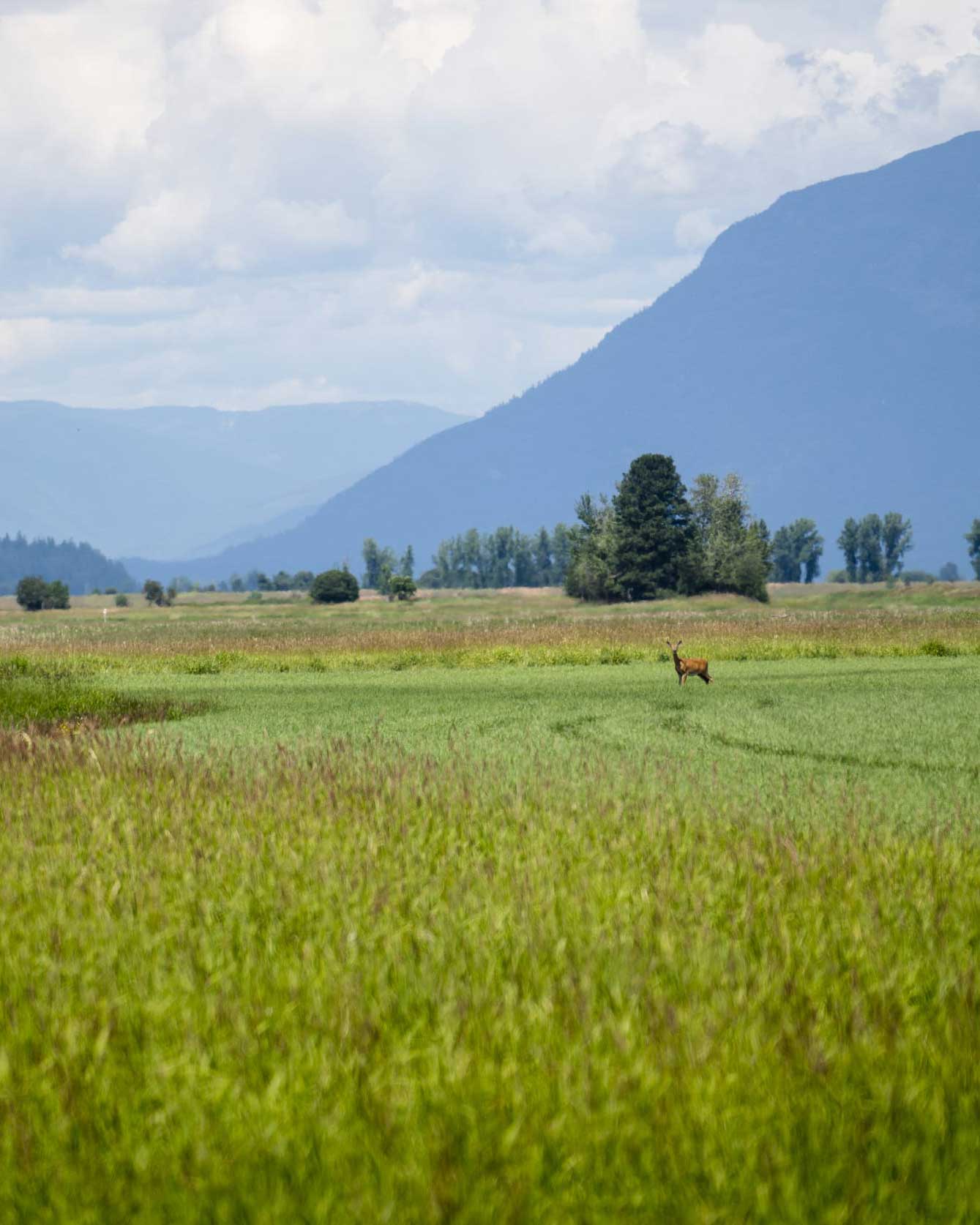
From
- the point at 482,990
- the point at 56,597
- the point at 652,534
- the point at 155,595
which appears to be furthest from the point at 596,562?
the point at 482,990

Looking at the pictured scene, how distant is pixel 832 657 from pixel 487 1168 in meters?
33.4

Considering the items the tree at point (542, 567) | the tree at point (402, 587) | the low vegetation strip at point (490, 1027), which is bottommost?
the low vegetation strip at point (490, 1027)

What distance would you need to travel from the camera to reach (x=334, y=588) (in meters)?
108

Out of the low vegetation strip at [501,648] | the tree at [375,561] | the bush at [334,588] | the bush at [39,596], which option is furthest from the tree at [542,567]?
the low vegetation strip at [501,648]

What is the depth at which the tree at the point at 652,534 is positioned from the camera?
304 ft

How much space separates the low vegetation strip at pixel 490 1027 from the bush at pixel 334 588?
9959 centimetres

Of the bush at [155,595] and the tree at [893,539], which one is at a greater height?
the tree at [893,539]

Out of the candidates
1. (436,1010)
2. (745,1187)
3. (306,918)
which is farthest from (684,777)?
(745,1187)

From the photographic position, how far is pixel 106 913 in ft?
20.8

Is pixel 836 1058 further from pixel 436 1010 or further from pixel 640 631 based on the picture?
pixel 640 631

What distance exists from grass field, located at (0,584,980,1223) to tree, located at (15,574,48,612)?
106 m

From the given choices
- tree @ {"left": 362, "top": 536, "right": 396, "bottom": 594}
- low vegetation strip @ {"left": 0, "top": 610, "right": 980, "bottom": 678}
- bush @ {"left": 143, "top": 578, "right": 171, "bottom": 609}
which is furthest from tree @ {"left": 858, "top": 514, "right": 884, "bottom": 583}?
low vegetation strip @ {"left": 0, "top": 610, "right": 980, "bottom": 678}

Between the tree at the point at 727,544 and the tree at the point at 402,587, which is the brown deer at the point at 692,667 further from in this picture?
the tree at the point at 402,587

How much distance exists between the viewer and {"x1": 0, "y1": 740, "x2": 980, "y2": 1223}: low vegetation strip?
3.95 m
